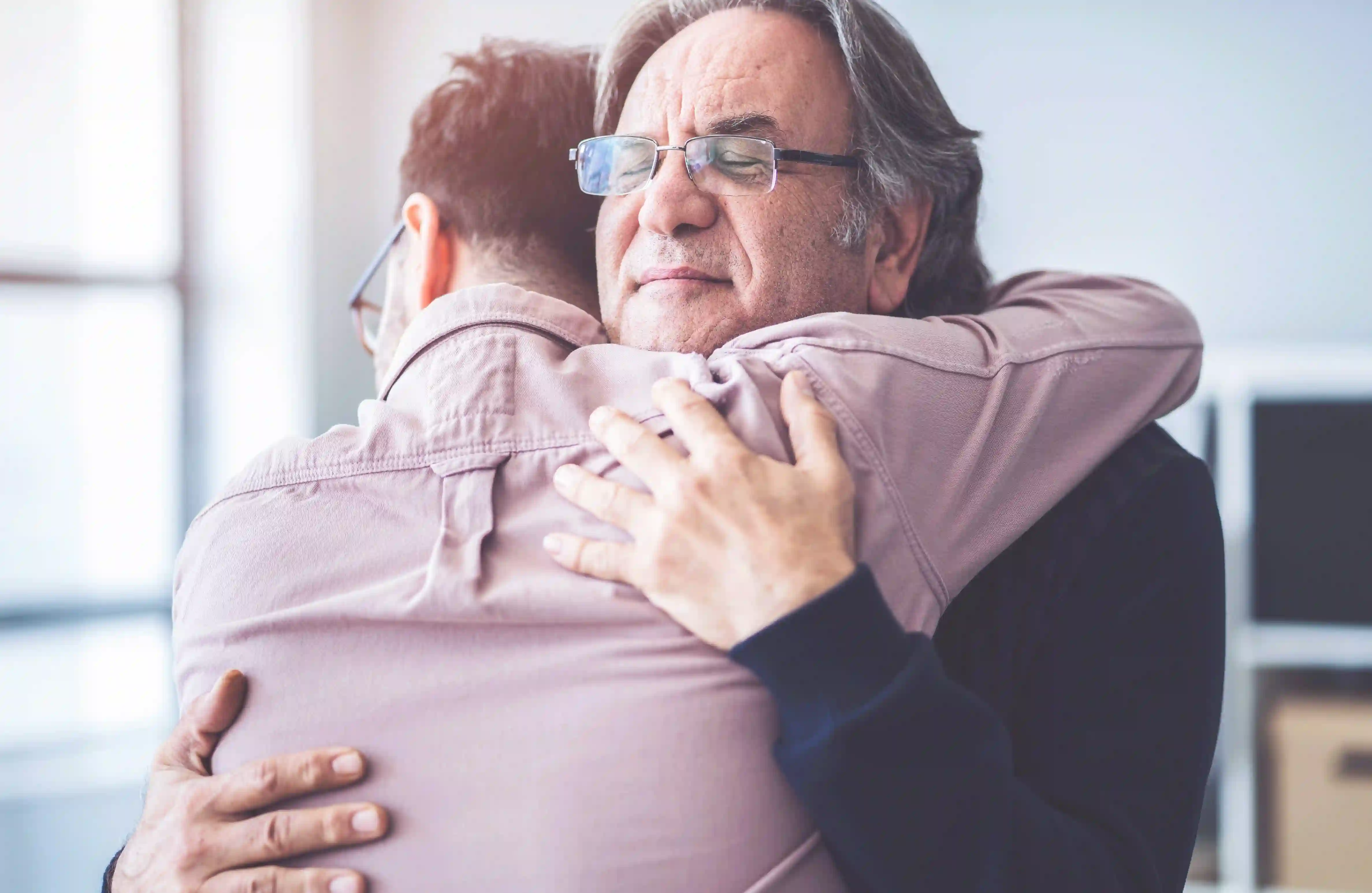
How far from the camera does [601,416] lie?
813 millimetres

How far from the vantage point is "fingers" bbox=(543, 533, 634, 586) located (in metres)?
0.76

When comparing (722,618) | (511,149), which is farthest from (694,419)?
(511,149)

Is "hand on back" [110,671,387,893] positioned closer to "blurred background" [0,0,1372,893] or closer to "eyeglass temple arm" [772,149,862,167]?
"eyeglass temple arm" [772,149,862,167]

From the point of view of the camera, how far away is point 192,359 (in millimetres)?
3141

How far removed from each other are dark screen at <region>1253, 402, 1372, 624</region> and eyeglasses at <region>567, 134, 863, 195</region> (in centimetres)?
183

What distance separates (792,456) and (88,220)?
2891 millimetres

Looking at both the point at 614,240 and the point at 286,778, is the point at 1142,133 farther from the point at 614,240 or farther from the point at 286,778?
the point at 286,778

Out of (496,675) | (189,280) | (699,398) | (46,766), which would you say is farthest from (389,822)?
(189,280)

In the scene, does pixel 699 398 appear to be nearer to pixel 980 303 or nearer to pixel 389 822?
pixel 389 822

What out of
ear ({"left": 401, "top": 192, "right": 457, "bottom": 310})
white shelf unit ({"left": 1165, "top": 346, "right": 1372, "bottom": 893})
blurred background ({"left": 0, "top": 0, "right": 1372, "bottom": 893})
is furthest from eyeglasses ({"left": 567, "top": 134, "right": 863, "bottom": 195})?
blurred background ({"left": 0, "top": 0, "right": 1372, "bottom": 893})

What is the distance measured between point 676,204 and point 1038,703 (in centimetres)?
60

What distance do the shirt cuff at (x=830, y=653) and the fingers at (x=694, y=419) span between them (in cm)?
14


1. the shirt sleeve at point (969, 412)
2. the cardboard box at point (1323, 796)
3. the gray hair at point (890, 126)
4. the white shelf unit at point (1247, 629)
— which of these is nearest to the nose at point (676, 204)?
the gray hair at point (890, 126)

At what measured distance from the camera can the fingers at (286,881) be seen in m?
0.76
